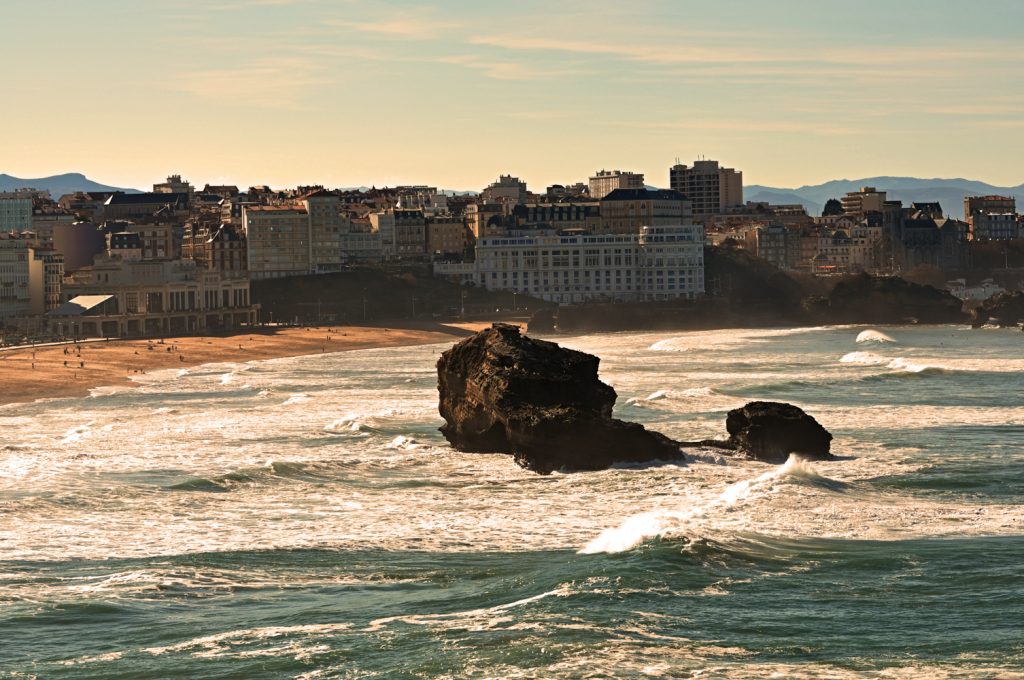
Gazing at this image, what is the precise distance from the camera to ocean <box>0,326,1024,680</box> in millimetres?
28141

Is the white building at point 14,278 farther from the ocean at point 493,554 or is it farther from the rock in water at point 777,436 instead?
the rock in water at point 777,436

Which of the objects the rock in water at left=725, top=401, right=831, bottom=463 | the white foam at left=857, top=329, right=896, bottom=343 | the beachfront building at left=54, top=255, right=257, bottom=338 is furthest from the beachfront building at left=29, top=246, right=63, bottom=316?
the rock in water at left=725, top=401, right=831, bottom=463

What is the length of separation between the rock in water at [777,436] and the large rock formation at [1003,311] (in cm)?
11317

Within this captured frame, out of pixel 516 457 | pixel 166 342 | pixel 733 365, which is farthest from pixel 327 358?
pixel 516 457

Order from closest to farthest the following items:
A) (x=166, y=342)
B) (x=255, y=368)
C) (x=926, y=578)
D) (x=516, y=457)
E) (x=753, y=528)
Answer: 1. (x=926, y=578)
2. (x=753, y=528)
3. (x=516, y=457)
4. (x=255, y=368)
5. (x=166, y=342)

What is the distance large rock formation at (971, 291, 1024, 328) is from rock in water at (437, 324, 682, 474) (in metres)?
115

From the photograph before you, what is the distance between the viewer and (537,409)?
5088 cm

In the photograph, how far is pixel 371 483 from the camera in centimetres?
4797

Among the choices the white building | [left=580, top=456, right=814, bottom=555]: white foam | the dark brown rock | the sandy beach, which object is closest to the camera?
[left=580, top=456, right=814, bottom=555]: white foam

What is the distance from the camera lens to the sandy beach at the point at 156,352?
302 ft

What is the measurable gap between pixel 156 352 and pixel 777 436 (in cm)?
7997

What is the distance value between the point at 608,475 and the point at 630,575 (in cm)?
1459

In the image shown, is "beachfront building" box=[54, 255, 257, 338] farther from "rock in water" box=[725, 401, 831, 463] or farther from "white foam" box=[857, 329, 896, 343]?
"rock in water" box=[725, 401, 831, 463]

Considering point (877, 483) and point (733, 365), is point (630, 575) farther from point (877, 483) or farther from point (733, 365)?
point (733, 365)
